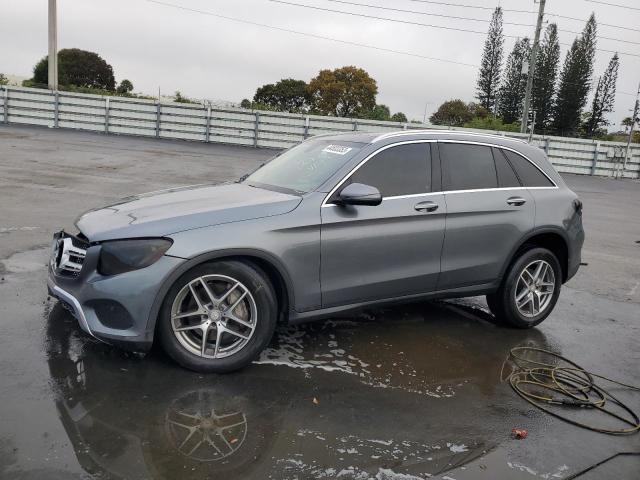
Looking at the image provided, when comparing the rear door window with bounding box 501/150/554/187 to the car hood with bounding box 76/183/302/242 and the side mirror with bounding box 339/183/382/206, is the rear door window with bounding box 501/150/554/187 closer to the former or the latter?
the side mirror with bounding box 339/183/382/206

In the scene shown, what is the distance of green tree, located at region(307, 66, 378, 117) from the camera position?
291 ft

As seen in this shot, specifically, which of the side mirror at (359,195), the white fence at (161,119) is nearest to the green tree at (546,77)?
the white fence at (161,119)

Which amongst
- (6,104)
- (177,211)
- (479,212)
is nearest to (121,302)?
(177,211)

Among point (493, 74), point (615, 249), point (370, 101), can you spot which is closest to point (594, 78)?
point (493, 74)

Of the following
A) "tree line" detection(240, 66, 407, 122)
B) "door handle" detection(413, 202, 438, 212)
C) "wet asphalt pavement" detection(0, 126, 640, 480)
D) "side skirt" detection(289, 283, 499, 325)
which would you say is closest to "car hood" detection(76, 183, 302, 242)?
"side skirt" detection(289, 283, 499, 325)

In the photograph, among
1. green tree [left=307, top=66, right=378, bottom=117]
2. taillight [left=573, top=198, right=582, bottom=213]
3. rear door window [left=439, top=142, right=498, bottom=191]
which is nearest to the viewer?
rear door window [left=439, top=142, right=498, bottom=191]

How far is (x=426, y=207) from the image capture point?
4926 millimetres

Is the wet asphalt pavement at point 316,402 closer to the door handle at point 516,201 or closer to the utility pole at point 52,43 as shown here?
the door handle at point 516,201

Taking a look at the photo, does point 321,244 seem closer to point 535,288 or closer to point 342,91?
point 535,288

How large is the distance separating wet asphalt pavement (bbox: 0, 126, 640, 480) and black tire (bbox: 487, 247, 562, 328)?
139 millimetres

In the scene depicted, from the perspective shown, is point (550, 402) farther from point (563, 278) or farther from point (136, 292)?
point (136, 292)

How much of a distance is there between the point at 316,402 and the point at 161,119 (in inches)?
1147

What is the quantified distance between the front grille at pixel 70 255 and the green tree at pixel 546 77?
231 feet

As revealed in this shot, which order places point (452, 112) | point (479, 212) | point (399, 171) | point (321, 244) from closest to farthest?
point (321, 244)
point (399, 171)
point (479, 212)
point (452, 112)
